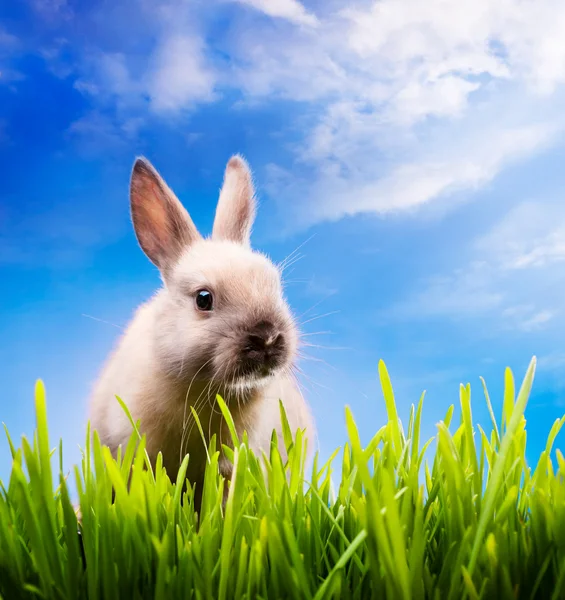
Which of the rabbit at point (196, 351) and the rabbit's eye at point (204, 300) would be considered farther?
the rabbit's eye at point (204, 300)

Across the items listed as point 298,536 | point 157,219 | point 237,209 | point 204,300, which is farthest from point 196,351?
point 298,536

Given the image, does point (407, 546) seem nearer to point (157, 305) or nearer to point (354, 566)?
point (354, 566)

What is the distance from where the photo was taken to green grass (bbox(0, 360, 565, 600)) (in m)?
0.99

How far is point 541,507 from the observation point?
116 cm

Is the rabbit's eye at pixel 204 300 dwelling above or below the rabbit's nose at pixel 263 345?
above

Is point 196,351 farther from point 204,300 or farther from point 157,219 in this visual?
point 157,219

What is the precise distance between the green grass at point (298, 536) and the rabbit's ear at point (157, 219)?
5.15 ft

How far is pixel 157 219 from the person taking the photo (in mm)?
2848

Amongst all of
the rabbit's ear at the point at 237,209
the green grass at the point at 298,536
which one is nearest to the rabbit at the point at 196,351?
the rabbit's ear at the point at 237,209

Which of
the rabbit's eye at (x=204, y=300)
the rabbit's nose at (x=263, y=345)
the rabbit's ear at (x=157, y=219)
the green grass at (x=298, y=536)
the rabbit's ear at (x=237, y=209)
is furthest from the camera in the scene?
the rabbit's ear at (x=237, y=209)

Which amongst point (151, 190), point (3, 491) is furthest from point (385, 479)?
point (151, 190)

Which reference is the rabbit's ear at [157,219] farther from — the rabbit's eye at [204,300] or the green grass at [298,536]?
the green grass at [298,536]

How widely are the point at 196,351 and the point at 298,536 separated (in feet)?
4.08

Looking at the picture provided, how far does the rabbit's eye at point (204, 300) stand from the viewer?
97.8 inches
